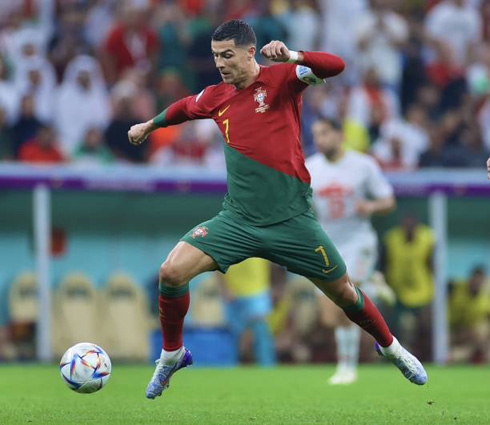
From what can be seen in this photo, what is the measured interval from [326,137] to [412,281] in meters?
4.56

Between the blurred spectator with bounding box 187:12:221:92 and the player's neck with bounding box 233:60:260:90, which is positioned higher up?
the player's neck with bounding box 233:60:260:90

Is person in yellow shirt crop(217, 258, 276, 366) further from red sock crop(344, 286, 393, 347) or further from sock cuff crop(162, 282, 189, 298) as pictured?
sock cuff crop(162, 282, 189, 298)

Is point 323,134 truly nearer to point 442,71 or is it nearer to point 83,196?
point 83,196

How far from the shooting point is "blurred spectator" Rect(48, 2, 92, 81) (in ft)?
57.0

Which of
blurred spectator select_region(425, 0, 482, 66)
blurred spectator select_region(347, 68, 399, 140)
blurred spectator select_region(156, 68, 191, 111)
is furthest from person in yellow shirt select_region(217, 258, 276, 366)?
blurred spectator select_region(425, 0, 482, 66)

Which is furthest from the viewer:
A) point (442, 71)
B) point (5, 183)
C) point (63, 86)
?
point (442, 71)

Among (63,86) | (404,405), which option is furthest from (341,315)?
(63,86)

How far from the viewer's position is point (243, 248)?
792 cm

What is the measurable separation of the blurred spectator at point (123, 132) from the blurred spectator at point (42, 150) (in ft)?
3.05

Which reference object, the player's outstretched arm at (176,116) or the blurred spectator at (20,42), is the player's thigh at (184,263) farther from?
the blurred spectator at (20,42)

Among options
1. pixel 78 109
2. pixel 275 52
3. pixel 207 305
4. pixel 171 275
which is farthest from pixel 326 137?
pixel 78 109

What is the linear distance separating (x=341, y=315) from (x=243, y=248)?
4267 mm

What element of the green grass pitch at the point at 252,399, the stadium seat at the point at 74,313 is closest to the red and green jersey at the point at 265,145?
the green grass pitch at the point at 252,399

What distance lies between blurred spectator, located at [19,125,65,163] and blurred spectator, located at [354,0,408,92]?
16.7 ft
